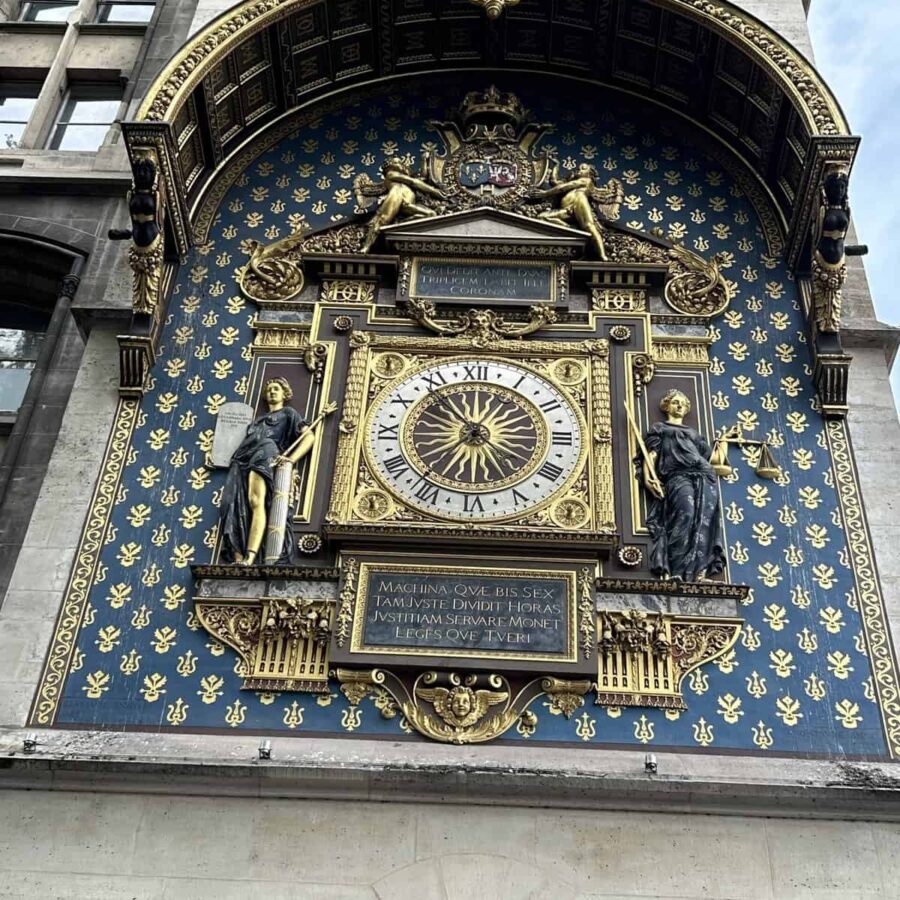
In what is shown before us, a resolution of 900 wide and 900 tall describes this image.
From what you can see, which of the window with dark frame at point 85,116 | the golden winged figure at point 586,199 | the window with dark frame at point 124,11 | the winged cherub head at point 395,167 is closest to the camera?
the golden winged figure at point 586,199

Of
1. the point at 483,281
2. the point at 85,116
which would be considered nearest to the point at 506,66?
the point at 483,281

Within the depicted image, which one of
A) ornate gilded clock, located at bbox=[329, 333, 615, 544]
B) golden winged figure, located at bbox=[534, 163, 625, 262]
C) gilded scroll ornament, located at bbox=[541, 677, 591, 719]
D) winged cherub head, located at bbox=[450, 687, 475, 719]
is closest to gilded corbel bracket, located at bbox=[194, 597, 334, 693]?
ornate gilded clock, located at bbox=[329, 333, 615, 544]

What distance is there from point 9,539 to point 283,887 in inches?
181

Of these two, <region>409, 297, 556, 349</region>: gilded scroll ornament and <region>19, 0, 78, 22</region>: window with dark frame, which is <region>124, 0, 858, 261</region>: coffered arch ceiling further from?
<region>19, 0, 78, 22</region>: window with dark frame

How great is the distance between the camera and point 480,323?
14.4 m

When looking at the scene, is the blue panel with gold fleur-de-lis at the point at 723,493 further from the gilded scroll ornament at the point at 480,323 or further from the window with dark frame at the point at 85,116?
the window with dark frame at the point at 85,116

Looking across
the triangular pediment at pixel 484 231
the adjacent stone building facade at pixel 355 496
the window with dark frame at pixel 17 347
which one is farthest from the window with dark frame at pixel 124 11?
the triangular pediment at pixel 484 231

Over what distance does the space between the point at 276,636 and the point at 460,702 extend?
180 centimetres

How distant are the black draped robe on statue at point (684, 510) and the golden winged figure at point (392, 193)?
400 centimetres

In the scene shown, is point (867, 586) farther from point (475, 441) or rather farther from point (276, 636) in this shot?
point (276, 636)

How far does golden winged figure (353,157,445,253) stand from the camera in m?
15.3

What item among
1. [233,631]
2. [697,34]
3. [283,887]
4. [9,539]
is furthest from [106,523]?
[697,34]

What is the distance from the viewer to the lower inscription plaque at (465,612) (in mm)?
12055

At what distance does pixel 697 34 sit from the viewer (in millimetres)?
15891
